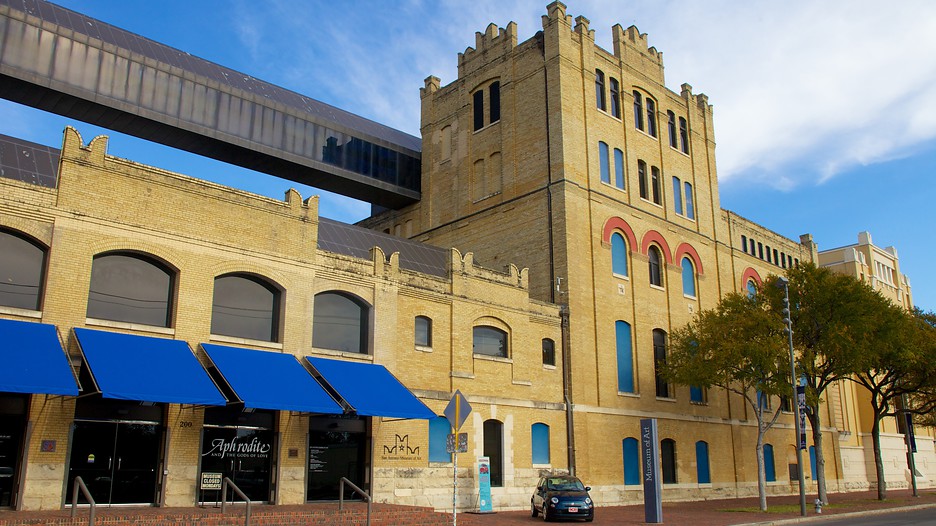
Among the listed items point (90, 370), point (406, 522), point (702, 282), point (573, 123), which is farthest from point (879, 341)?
point (90, 370)

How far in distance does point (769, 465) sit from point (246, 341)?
105 feet

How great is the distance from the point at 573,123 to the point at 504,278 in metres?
9.52

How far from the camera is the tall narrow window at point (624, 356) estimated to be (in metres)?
35.4

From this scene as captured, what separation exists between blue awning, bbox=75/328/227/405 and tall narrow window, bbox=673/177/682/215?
28.4 m

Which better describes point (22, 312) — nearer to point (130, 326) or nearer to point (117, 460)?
point (130, 326)

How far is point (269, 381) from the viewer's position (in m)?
21.6

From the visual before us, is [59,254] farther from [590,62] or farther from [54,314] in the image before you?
[590,62]

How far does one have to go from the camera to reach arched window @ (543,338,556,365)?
106 ft

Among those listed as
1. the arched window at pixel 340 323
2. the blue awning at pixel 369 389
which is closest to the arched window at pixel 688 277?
the arched window at pixel 340 323

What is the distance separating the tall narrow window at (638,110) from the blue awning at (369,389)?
2205 cm

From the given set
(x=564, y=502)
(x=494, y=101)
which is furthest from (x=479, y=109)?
(x=564, y=502)

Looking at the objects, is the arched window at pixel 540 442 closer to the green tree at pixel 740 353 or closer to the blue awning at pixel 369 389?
the green tree at pixel 740 353

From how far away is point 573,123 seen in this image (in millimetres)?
36531

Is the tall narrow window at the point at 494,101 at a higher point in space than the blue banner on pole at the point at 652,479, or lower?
higher
